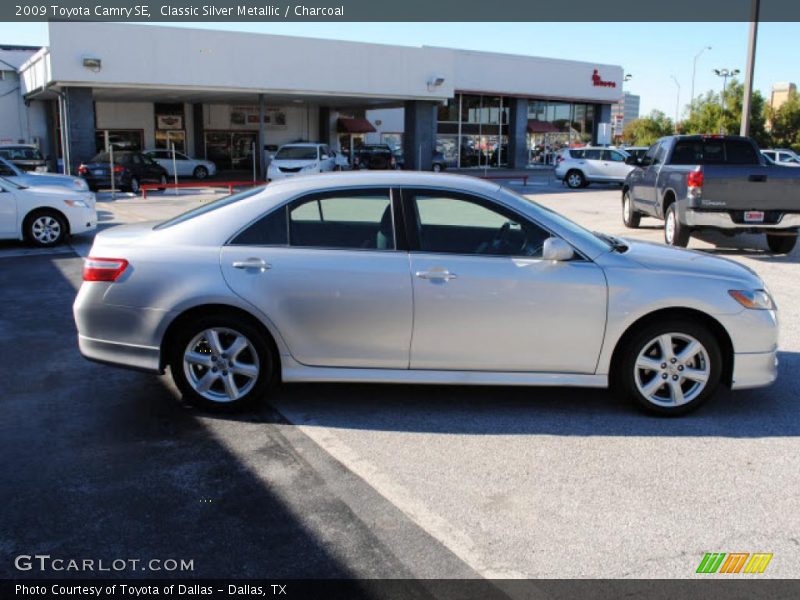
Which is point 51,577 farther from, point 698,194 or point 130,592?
point 698,194

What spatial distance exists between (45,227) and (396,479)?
1125 cm

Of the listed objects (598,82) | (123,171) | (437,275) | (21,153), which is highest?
(598,82)

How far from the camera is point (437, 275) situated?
5.07m

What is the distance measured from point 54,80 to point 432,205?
87.1 ft

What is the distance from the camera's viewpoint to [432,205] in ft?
17.8

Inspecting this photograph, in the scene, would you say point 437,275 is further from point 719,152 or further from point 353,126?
point 353,126

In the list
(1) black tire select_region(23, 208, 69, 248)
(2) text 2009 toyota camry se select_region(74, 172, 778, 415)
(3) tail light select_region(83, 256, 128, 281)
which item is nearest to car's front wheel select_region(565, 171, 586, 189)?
(1) black tire select_region(23, 208, 69, 248)

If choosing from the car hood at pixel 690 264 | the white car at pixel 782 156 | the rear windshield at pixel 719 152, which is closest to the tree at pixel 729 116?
the white car at pixel 782 156

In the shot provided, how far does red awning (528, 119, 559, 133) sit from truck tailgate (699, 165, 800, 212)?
39897 mm

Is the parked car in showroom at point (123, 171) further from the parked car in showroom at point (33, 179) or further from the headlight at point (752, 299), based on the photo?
the headlight at point (752, 299)

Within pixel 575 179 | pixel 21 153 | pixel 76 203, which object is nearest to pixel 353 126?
pixel 575 179

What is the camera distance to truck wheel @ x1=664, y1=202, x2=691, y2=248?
491 inches

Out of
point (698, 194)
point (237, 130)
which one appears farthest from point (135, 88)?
point (698, 194)

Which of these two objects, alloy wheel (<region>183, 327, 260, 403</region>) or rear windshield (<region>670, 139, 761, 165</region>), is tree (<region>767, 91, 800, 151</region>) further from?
alloy wheel (<region>183, 327, 260, 403</region>)
